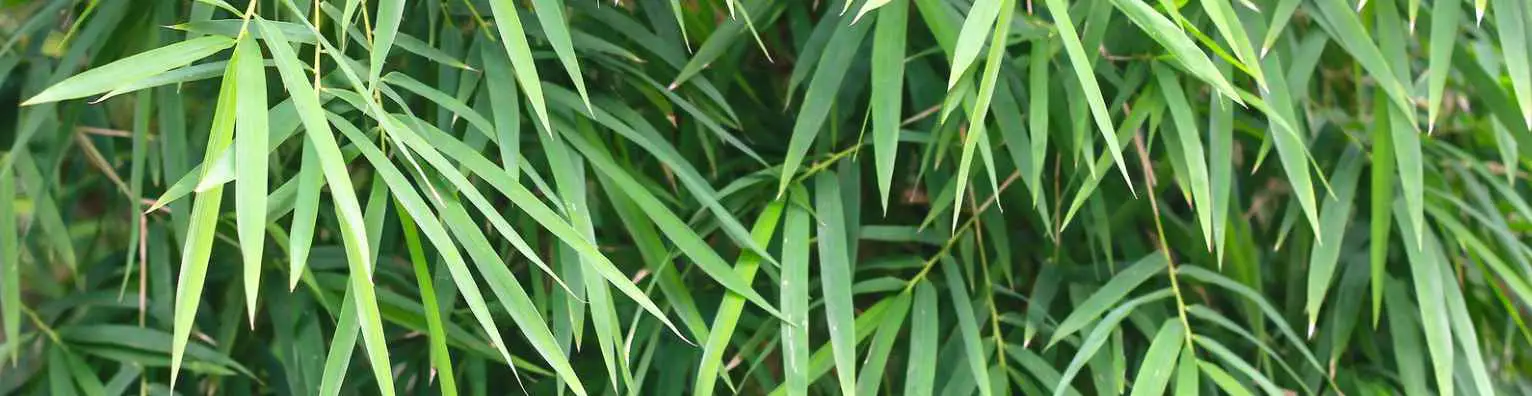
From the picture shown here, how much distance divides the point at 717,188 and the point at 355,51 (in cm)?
27

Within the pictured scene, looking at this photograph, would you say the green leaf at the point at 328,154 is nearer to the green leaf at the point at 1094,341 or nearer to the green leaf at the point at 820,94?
the green leaf at the point at 820,94

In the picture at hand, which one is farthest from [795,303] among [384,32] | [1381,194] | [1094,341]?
[1381,194]

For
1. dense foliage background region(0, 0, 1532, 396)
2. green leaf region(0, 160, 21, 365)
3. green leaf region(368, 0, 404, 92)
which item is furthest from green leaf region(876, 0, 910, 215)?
green leaf region(0, 160, 21, 365)

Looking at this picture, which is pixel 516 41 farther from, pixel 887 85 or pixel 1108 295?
pixel 1108 295

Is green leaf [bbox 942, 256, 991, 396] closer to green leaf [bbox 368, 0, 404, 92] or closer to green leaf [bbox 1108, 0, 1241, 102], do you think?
green leaf [bbox 1108, 0, 1241, 102]

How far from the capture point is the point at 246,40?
0.58 m

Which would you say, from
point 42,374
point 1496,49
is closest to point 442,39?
point 42,374

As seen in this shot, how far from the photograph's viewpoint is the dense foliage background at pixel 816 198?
2.40 ft

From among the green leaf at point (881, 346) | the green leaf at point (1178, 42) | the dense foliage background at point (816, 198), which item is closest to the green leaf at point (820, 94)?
the dense foliage background at point (816, 198)

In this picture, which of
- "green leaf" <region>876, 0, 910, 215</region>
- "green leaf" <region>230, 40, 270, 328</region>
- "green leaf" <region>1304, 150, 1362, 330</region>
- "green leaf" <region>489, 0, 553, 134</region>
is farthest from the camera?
"green leaf" <region>1304, 150, 1362, 330</region>

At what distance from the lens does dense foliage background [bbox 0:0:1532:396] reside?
0.73 meters

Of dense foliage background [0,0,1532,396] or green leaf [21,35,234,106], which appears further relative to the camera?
dense foliage background [0,0,1532,396]

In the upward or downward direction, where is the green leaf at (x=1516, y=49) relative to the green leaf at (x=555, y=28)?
downward

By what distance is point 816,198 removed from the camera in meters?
0.84
